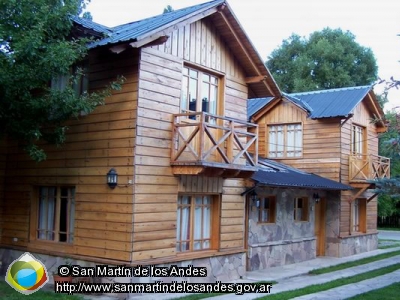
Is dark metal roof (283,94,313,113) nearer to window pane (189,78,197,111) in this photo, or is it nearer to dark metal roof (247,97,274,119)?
dark metal roof (247,97,274,119)

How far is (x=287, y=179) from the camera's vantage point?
14.8 metres

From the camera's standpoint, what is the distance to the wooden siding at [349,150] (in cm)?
1855

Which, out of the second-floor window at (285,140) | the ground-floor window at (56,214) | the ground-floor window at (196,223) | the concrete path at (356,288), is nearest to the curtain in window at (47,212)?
the ground-floor window at (56,214)

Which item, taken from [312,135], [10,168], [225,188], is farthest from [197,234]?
[312,135]

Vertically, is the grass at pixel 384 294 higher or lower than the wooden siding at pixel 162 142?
lower

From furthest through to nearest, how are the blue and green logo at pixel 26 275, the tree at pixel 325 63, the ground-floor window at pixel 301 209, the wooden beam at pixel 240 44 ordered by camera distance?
the tree at pixel 325 63 → the ground-floor window at pixel 301 209 → the wooden beam at pixel 240 44 → the blue and green logo at pixel 26 275

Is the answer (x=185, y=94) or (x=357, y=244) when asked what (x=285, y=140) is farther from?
(x=185, y=94)

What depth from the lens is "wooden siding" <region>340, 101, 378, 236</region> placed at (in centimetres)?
1855

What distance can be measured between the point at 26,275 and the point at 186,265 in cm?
344

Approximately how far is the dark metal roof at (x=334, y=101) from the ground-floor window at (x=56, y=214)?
421 inches

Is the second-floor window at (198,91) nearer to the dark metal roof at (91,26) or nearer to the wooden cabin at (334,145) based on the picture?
the dark metal roof at (91,26)

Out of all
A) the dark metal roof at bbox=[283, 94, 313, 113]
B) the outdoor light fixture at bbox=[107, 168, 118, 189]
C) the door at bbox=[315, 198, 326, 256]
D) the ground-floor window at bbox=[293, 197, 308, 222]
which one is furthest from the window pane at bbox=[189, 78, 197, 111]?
the door at bbox=[315, 198, 326, 256]

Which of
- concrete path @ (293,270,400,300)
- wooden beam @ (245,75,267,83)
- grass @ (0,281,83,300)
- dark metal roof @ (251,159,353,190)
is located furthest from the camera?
dark metal roof @ (251,159,353,190)

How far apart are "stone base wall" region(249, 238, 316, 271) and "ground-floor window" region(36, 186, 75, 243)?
5.55 m
